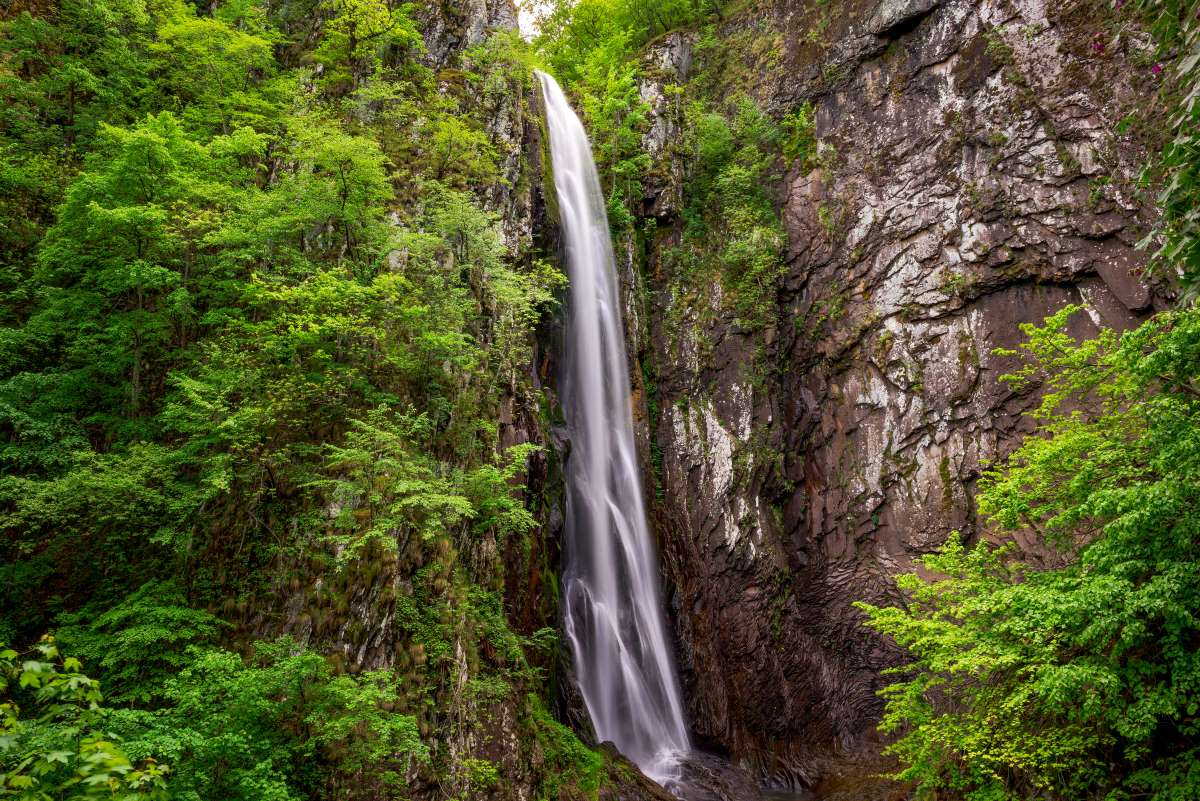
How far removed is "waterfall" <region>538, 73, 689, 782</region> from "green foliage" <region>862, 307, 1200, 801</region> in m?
5.36

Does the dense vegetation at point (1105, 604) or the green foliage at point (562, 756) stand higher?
the dense vegetation at point (1105, 604)

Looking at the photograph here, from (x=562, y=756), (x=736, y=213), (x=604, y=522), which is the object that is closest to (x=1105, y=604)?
(x=562, y=756)

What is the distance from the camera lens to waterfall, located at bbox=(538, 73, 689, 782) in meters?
12.0

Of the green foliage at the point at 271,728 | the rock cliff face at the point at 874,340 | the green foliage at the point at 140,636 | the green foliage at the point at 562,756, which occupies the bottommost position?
the green foliage at the point at 562,756

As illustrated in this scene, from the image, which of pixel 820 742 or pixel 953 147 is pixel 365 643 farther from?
pixel 953 147

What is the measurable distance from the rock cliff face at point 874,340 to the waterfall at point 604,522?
111 centimetres

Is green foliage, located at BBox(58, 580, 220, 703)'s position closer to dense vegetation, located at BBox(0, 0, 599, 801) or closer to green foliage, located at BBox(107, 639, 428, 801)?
dense vegetation, located at BBox(0, 0, 599, 801)

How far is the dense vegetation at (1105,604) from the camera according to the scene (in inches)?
222

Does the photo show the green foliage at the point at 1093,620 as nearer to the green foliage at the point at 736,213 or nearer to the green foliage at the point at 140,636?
the green foliage at the point at 140,636

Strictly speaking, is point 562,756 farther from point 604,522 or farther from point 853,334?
point 853,334

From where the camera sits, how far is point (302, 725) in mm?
6023

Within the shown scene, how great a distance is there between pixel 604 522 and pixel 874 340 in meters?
8.27

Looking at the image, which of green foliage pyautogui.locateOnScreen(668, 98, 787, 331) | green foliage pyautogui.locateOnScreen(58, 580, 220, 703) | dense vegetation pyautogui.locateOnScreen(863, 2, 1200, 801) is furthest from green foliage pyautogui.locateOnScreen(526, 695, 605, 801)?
green foliage pyautogui.locateOnScreen(668, 98, 787, 331)

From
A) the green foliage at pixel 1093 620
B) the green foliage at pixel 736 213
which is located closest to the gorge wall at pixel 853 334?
the green foliage at pixel 736 213
